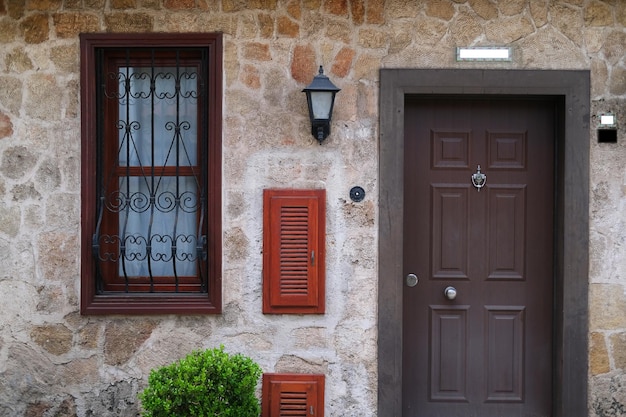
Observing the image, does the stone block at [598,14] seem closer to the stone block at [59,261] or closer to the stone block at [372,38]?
the stone block at [372,38]

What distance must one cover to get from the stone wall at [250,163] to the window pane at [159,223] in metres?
0.32

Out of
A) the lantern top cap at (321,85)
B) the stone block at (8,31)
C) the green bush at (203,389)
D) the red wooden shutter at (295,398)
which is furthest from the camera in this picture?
the stone block at (8,31)

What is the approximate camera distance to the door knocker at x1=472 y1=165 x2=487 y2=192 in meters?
5.62

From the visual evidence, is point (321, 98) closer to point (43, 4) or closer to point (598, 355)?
point (43, 4)

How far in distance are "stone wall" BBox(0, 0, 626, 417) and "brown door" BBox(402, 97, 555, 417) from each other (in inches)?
12.8

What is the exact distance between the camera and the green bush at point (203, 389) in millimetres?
4762

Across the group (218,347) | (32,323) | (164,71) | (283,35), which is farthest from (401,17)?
(32,323)

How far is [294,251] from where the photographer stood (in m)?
5.45

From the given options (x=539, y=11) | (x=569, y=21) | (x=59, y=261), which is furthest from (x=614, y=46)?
(x=59, y=261)

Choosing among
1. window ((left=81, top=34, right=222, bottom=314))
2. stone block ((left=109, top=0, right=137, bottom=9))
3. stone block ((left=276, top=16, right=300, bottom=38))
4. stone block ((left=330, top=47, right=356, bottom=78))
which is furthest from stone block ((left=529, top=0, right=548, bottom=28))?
stone block ((left=109, top=0, right=137, bottom=9))

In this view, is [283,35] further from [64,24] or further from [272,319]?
[272,319]

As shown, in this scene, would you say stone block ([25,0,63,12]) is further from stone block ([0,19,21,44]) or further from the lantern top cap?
the lantern top cap

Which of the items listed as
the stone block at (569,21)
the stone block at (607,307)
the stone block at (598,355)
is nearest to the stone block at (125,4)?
the stone block at (569,21)

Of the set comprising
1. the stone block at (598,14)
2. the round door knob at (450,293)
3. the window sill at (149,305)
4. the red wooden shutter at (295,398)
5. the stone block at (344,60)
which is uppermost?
the stone block at (598,14)
